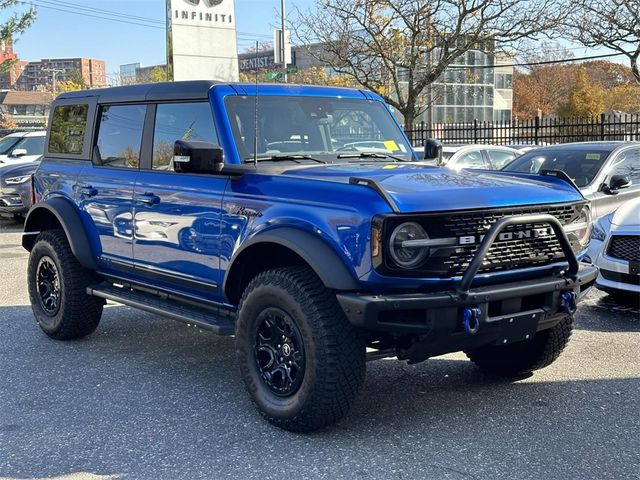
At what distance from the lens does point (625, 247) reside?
6.93 metres

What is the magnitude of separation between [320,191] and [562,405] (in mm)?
2093

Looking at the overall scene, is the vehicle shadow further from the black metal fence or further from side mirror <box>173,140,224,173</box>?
the black metal fence

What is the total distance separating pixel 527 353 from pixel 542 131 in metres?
20.6

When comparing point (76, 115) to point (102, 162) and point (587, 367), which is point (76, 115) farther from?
point (587, 367)

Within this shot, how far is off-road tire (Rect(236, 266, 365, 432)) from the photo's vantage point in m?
3.90

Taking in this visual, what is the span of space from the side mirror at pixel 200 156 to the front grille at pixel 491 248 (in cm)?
136

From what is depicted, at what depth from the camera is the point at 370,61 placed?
23.7m

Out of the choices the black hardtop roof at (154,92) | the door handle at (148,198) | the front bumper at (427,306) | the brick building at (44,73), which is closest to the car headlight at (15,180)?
the black hardtop roof at (154,92)

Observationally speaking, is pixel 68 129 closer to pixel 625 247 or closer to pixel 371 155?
pixel 371 155

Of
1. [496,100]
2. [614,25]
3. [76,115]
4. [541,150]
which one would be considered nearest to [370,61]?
[614,25]

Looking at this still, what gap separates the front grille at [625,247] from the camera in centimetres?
686

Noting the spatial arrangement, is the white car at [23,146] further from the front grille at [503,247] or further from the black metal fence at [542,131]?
the front grille at [503,247]

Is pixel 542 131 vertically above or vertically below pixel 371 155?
above

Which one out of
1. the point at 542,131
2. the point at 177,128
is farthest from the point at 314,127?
the point at 542,131
